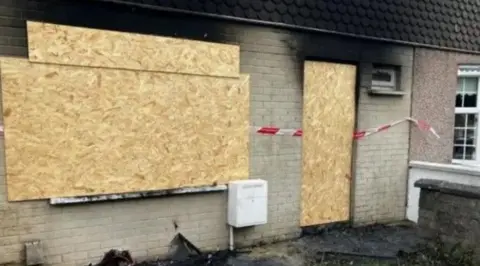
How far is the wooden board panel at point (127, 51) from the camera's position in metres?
4.27

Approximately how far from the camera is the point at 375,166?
275 inches

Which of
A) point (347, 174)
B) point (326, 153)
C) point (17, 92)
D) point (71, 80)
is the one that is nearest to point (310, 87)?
point (326, 153)

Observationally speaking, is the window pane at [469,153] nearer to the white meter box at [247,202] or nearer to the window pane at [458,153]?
the window pane at [458,153]

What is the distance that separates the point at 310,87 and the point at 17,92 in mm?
3749

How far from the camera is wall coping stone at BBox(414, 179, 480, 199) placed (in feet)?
16.3

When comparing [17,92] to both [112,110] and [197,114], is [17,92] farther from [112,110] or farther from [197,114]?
[197,114]

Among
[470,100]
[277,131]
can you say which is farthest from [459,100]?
[277,131]

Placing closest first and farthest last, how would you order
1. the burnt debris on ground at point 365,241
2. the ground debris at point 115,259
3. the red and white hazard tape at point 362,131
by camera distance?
the ground debris at point 115,259 < the burnt debris on ground at point 365,241 < the red and white hazard tape at point 362,131

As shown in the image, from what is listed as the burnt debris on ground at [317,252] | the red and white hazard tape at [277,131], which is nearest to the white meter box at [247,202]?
the burnt debris on ground at [317,252]

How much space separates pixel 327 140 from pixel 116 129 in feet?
10.3

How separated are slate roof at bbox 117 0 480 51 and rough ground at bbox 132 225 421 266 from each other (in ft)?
9.70

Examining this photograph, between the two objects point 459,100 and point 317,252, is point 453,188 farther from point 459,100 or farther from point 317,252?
point 459,100

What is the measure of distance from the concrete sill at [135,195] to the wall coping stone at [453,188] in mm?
2509

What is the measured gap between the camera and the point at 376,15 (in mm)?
6723
